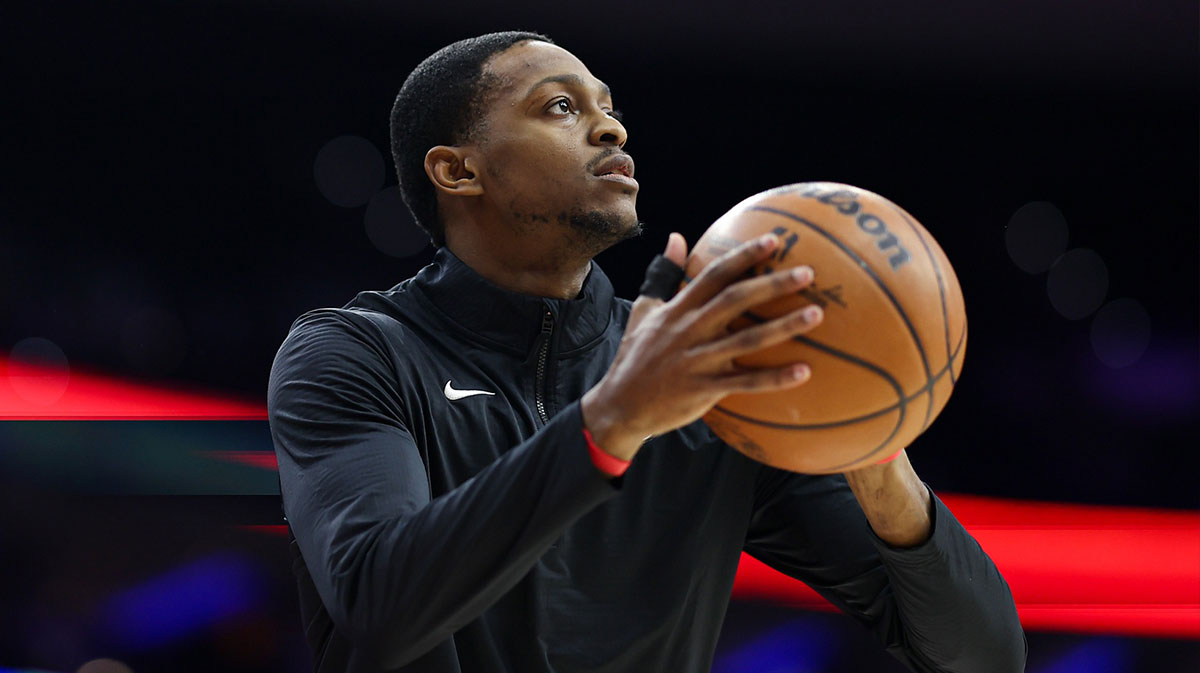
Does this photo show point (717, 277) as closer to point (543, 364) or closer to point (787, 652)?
point (543, 364)

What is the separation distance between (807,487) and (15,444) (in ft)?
7.05

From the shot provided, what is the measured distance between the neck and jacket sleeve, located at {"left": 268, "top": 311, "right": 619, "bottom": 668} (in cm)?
47

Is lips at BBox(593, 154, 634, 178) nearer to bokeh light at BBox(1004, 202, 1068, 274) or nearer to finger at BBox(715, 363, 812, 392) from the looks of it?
finger at BBox(715, 363, 812, 392)

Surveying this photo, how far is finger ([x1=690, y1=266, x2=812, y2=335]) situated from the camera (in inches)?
47.4

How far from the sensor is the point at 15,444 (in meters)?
3.01

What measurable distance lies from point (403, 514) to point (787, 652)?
77.7 inches

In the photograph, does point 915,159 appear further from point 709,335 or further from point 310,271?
point 709,335

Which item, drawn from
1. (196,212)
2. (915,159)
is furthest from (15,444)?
(915,159)

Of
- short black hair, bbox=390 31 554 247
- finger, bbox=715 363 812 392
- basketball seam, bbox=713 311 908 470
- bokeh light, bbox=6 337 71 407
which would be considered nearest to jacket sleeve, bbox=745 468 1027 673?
basketball seam, bbox=713 311 908 470

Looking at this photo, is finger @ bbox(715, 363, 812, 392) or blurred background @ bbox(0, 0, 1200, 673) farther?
blurred background @ bbox(0, 0, 1200, 673)

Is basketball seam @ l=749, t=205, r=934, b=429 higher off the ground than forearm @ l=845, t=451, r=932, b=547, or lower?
higher

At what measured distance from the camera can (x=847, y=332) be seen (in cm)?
132

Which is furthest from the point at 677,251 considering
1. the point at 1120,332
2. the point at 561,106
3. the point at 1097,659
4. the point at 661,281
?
the point at 1120,332

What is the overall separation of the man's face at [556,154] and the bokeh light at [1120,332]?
202cm
